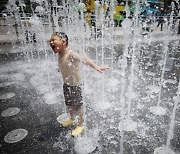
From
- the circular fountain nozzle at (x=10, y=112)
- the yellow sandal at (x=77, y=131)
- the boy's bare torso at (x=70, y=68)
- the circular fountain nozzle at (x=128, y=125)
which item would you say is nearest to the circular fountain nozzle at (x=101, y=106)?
the circular fountain nozzle at (x=128, y=125)

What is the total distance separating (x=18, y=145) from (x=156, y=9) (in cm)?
1455

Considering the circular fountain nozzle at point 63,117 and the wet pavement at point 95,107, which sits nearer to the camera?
the wet pavement at point 95,107

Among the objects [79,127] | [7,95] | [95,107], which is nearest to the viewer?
[79,127]

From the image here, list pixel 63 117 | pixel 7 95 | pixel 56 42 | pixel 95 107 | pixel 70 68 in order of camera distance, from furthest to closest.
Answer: pixel 7 95 < pixel 95 107 < pixel 63 117 < pixel 70 68 < pixel 56 42

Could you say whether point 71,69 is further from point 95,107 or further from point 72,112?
point 95,107

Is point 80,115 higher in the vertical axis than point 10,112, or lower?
higher

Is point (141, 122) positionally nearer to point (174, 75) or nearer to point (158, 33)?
point (174, 75)

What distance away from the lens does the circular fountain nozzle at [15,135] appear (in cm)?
304

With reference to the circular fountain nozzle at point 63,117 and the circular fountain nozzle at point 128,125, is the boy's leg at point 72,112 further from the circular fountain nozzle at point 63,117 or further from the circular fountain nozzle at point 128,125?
the circular fountain nozzle at point 128,125

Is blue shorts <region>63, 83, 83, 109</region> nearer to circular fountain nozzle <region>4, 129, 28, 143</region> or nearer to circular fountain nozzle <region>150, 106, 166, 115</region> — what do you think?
circular fountain nozzle <region>4, 129, 28, 143</region>

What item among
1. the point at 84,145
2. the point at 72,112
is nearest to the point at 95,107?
the point at 72,112

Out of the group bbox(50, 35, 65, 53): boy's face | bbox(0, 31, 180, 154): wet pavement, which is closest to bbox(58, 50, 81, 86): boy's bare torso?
bbox(50, 35, 65, 53): boy's face

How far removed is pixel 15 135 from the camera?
315cm

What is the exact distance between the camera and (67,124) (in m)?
3.30
